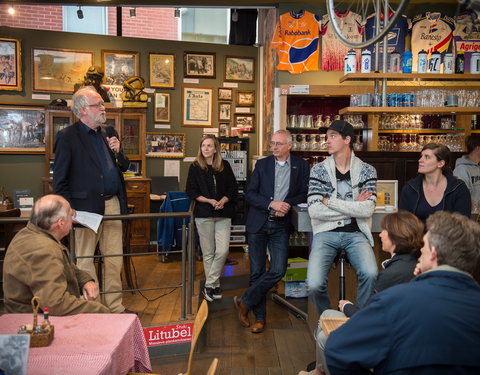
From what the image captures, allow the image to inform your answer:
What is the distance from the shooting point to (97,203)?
12.7ft

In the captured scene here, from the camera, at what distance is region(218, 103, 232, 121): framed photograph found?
28.4 feet

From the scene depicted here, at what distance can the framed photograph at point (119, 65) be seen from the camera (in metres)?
8.13

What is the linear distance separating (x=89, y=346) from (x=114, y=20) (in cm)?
809

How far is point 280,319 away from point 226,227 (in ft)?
3.36

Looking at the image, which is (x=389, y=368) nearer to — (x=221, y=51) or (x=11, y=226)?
(x=11, y=226)

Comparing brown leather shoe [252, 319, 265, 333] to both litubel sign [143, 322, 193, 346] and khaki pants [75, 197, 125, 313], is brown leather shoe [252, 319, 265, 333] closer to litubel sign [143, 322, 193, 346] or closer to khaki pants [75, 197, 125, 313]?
litubel sign [143, 322, 193, 346]

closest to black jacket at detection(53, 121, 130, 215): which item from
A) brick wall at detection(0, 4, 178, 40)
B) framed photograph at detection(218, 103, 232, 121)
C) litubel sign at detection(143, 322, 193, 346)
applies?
litubel sign at detection(143, 322, 193, 346)

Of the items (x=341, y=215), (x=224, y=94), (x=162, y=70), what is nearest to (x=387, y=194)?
(x=341, y=215)

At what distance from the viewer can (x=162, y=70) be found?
27.5ft

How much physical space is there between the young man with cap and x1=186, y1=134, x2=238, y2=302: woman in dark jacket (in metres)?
1.42

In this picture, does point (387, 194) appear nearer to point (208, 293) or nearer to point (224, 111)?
point (208, 293)

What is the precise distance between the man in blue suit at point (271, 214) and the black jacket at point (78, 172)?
129 centimetres

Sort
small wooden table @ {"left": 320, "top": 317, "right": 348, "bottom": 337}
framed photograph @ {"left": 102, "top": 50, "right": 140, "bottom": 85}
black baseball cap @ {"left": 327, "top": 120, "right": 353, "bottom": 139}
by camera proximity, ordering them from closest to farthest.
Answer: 1. small wooden table @ {"left": 320, "top": 317, "right": 348, "bottom": 337}
2. black baseball cap @ {"left": 327, "top": 120, "right": 353, "bottom": 139}
3. framed photograph @ {"left": 102, "top": 50, "right": 140, "bottom": 85}

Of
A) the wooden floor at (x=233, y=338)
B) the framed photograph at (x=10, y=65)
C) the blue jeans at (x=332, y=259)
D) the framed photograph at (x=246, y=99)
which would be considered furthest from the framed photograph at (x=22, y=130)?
the blue jeans at (x=332, y=259)
